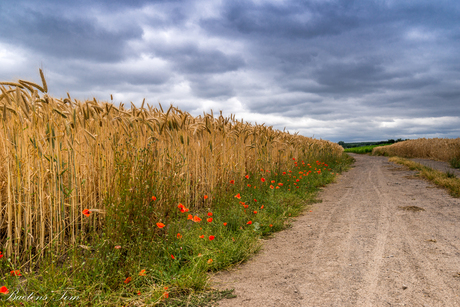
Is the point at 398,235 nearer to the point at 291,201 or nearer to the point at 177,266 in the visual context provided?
the point at 291,201

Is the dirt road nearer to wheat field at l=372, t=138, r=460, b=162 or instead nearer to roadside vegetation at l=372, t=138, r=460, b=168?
roadside vegetation at l=372, t=138, r=460, b=168

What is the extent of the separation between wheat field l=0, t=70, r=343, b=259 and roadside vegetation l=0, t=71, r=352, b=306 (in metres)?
0.02

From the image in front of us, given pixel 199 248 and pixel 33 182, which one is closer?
pixel 33 182

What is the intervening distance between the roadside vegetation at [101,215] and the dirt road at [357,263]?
1.07 feet

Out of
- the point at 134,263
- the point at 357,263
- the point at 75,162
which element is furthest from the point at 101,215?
the point at 357,263

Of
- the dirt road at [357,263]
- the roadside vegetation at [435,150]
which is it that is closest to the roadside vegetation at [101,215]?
the dirt road at [357,263]

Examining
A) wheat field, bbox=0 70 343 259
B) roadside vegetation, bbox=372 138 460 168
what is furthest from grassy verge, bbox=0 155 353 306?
roadside vegetation, bbox=372 138 460 168

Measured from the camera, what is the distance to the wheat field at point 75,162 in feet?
9.33

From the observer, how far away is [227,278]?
9.73ft

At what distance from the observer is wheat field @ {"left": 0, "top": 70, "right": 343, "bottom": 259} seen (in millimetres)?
2844

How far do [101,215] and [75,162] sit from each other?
0.75 meters

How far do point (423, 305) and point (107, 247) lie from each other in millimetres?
2908

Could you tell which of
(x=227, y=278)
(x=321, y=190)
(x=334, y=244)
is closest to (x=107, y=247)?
(x=227, y=278)

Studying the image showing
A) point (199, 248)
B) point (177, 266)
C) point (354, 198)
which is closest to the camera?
point (177, 266)
